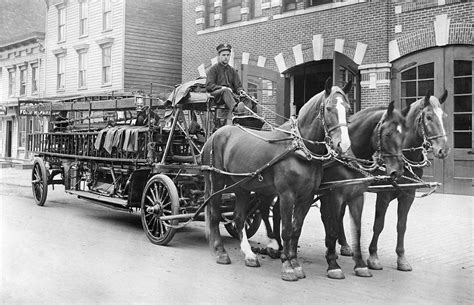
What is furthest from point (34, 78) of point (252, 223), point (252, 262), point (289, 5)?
point (252, 262)

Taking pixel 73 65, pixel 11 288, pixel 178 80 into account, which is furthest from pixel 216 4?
pixel 11 288

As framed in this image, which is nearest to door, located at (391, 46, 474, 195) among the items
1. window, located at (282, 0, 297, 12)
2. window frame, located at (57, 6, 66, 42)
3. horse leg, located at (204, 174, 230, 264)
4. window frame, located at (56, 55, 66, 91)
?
window, located at (282, 0, 297, 12)

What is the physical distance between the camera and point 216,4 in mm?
18734

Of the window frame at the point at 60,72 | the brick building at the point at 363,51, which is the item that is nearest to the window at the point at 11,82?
the window frame at the point at 60,72

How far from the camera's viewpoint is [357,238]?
611 centimetres

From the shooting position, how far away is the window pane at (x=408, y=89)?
13.9m

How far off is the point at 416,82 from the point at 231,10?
26.0 feet

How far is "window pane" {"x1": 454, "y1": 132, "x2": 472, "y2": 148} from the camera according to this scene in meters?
12.8

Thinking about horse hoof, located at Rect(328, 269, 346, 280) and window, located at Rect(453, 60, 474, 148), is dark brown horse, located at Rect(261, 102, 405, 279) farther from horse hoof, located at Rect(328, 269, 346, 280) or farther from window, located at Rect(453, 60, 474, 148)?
window, located at Rect(453, 60, 474, 148)

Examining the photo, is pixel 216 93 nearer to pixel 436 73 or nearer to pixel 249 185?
pixel 249 185

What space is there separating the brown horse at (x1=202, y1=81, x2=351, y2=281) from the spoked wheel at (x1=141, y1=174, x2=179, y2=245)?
2.92 feet

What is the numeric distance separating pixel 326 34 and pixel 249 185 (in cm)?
1015

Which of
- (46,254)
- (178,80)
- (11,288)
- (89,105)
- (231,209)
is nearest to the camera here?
(11,288)

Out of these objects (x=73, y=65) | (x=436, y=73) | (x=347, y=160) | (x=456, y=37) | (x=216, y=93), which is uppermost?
(x=73, y=65)
